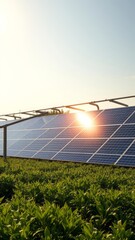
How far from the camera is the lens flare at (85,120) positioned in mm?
22359

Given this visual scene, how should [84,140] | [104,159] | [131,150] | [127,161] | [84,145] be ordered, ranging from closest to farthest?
1. [127,161]
2. [131,150]
3. [104,159]
4. [84,145]
5. [84,140]

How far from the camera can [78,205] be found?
9000mm

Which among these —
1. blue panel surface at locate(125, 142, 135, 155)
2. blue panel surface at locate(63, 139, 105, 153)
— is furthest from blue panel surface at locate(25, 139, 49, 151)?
blue panel surface at locate(125, 142, 135, 155)

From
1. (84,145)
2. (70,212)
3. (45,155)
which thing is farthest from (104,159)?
(70,212)

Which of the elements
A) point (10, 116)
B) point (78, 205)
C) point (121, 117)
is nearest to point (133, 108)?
point (121, 117)

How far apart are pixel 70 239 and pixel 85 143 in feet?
42.8

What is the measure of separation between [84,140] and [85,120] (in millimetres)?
3426

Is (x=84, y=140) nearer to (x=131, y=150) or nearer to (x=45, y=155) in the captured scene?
(x=45, y=155)

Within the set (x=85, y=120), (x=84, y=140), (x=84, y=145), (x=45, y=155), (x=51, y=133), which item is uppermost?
(x=85, y=120)

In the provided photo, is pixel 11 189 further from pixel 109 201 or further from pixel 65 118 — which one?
pixel 65 118

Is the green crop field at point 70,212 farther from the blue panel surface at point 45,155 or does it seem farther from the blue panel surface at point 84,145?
the blue panel surface at point 45,155

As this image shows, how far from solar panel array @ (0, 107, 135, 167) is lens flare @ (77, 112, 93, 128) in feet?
0.79

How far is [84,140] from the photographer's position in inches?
802

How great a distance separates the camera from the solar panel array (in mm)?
17234
